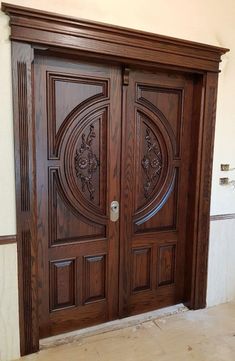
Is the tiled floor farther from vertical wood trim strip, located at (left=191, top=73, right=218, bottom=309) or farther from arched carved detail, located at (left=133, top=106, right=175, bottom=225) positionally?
arched carved detail, located at (left=133, top=106, right=175, bottom=225)

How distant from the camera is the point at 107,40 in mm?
1799

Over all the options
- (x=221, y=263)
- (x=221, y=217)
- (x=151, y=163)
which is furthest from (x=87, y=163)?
(x=221, y=263)

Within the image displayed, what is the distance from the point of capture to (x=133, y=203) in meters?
2.21

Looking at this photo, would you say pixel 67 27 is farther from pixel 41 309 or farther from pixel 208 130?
pixel 41 309

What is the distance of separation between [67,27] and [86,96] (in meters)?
0.44

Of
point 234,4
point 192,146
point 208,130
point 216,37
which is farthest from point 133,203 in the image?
point 234,4

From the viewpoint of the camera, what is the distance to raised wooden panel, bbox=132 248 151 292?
2293 millimetres

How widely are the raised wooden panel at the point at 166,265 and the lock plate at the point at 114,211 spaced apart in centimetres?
52

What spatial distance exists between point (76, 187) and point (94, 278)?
738mm

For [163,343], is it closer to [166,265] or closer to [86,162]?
[166,265]

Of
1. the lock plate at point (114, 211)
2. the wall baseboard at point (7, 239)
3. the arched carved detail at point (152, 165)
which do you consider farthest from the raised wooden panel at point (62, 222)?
the arched carved detail at point (152, 165)

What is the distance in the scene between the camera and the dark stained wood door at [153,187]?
2145 millimetres

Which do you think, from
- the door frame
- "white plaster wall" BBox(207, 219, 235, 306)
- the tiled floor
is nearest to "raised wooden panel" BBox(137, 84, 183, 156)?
the door frame

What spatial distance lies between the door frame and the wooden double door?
0.12 m
